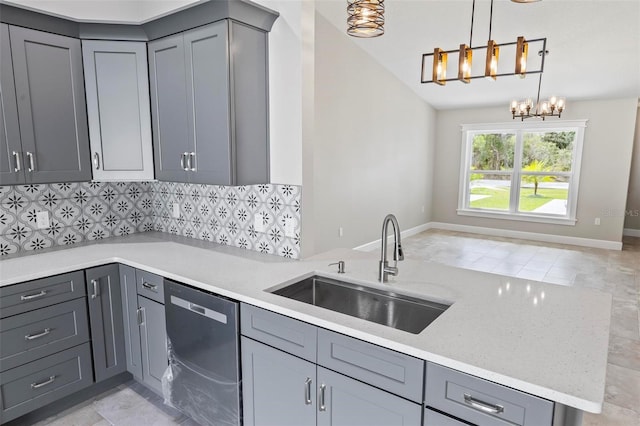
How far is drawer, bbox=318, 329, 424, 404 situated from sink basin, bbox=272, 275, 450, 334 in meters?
0.43

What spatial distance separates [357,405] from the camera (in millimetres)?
1420

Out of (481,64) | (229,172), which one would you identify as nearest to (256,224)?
(229,172)

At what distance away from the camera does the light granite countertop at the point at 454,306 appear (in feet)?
3.69

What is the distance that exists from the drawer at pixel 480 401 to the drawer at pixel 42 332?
79.9 inches

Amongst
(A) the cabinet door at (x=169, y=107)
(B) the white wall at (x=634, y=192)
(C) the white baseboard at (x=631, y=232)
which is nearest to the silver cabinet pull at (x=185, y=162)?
(A) the cabinet door at (x=169, y=107)

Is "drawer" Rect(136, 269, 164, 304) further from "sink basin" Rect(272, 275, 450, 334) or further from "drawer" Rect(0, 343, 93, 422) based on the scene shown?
"sink basin" Rect(272, 275, 450, 334)

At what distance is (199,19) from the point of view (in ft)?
7.00

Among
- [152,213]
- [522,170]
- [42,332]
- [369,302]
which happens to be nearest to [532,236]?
[522,170]

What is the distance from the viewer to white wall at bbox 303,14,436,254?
4.75 metres

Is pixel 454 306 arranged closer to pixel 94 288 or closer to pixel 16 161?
pixel 94 288

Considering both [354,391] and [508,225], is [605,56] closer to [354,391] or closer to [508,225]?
[508,225]

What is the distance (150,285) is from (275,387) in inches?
39.7

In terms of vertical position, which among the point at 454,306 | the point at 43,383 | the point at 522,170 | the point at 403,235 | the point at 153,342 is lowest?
the point at 403,235

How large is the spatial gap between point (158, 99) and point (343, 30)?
313 cm
